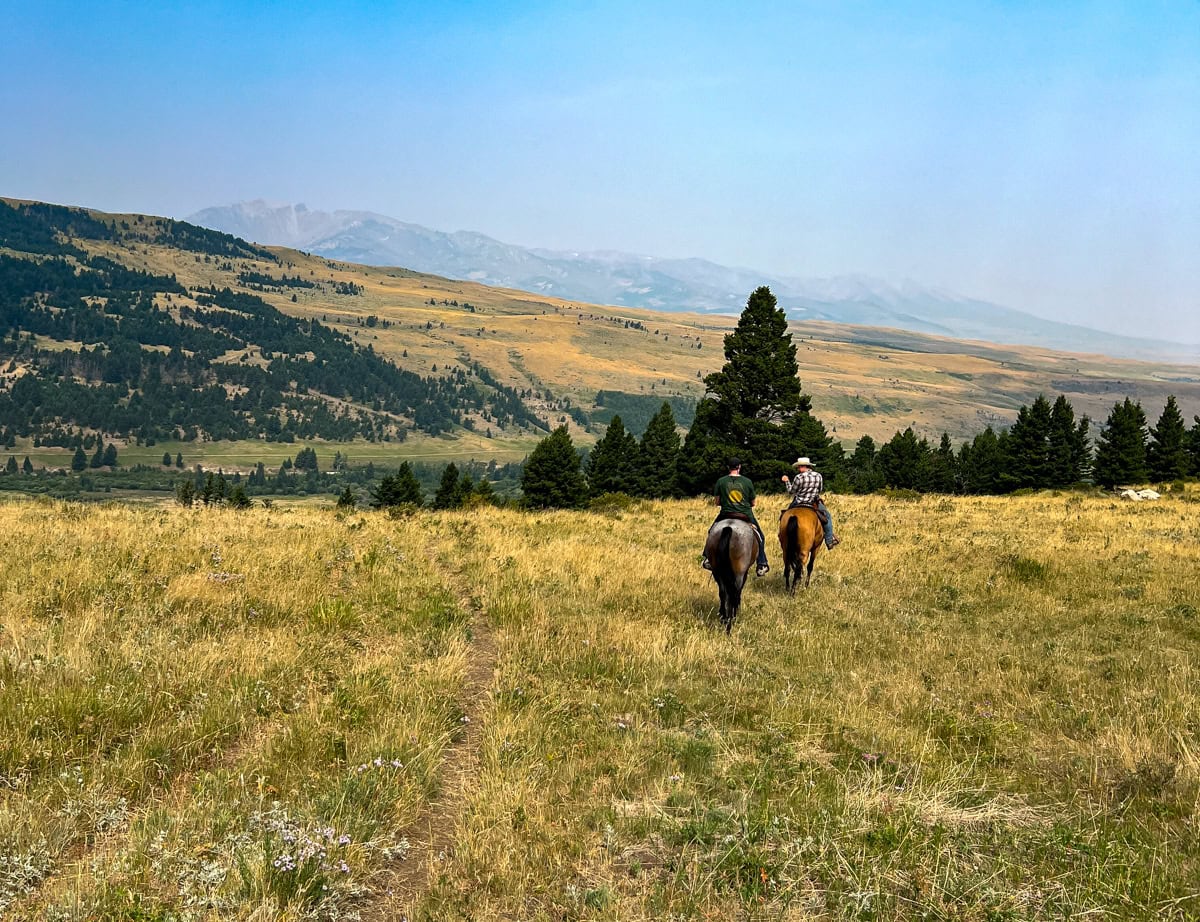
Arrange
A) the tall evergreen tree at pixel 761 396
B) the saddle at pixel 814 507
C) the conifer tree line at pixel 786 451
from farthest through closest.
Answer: the conifer tree line at pixel 786 451 < the tall evergreen tree at pixel 761 396 < the saddle at pixel 814 507

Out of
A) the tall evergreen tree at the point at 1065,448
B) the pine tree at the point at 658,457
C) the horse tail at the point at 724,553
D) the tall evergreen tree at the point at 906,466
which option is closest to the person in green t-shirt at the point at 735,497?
the horse tail at the point at 724,553

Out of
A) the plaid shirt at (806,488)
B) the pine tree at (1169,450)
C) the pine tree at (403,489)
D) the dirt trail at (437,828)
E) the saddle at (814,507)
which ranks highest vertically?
Answer: the pine tree at (1169,450)

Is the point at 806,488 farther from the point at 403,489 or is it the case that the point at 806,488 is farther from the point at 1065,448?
the point at 1065,448

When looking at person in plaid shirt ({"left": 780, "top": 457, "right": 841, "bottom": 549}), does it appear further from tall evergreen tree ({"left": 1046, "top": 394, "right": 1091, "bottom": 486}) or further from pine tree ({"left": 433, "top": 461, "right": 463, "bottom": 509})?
tall evergreen tree ({"left": 1046, "top": 394, "right": 1091, "bottom": 486})

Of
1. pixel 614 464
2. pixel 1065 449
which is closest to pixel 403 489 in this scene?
pixel 614 464

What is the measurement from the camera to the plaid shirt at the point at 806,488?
49.0 ft

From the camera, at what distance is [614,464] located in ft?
260

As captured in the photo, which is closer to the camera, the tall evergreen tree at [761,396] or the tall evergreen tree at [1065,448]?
the tall evergreen tree at [761,396]

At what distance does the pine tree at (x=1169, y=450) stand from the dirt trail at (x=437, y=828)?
90.0m

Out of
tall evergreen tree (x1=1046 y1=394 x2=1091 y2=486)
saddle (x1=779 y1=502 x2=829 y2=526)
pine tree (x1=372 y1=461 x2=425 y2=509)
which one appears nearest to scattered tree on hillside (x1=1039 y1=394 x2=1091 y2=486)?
tall evergreen tree (x1=1046 y1=394 x2=1091 y2=486)

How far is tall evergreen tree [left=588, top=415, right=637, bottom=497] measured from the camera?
259 feet

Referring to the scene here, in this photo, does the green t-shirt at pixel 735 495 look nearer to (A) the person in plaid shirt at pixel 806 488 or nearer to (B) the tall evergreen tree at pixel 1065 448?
(A) the person in plaid shirt at pixel 806 488

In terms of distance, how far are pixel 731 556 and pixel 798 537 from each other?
13.4 ft

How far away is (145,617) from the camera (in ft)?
28.0
